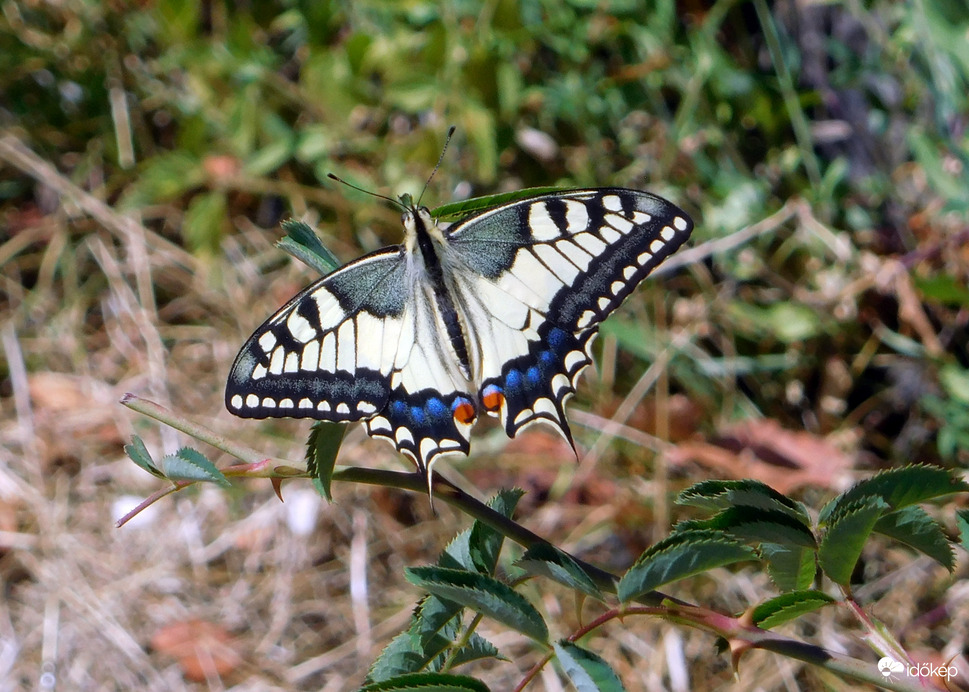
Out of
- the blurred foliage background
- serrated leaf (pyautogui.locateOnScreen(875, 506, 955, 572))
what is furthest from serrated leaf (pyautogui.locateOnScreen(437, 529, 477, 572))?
the blurred foliage background

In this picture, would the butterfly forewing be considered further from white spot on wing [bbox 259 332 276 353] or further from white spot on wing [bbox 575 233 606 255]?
white spot on wing [bbox 259 332 276 353]

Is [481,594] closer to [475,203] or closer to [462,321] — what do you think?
[475,203]

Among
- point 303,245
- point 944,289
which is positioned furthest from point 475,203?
point 944,289

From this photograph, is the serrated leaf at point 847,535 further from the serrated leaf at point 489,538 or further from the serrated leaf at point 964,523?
the serrated leaf at point 489,538

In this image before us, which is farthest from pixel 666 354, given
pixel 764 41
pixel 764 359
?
pixel 764 41

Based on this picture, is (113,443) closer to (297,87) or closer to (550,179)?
(297,87)

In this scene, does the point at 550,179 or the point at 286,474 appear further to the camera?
the point at 550,179
